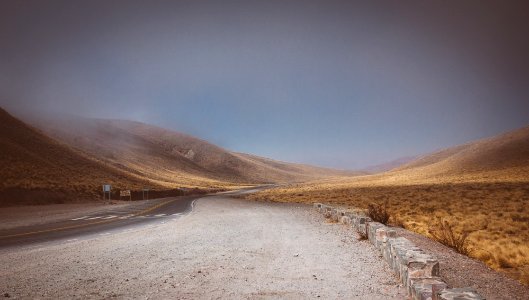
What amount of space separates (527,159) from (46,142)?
98235mm

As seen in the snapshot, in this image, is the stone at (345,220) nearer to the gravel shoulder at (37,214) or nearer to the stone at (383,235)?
the stone at (383,235)

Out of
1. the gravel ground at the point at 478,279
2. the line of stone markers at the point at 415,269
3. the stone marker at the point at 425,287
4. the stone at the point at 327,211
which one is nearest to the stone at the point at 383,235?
the line of stone markers at the point at 415,269

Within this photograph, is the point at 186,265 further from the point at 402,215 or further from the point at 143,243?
the point at 402,215

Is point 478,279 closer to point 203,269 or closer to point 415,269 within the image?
point 415,269

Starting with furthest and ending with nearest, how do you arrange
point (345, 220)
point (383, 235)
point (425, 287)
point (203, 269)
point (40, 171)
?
point (40, 171) → point (345, 220) → point (383, 235) → point (203, 269) → point (425, 287)

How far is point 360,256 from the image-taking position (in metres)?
9.52

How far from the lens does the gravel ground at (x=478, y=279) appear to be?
247 inches

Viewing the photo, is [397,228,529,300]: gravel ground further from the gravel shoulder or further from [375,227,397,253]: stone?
the gravel shoulder

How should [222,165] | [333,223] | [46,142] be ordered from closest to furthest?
[333,223] → [46,142] → [222,165]

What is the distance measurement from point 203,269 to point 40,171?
5663 cm

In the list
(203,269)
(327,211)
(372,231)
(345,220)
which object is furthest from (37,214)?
(372,231)

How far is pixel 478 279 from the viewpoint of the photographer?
23.1 ft

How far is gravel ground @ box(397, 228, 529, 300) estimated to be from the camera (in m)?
6.27

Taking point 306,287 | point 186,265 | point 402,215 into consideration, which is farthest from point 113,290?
point 402,215
